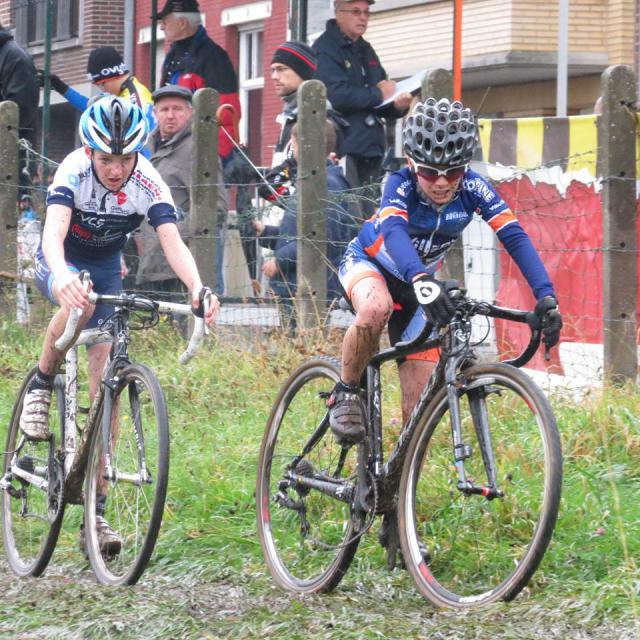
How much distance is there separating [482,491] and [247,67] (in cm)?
2195

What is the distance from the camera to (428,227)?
6520 millimetres

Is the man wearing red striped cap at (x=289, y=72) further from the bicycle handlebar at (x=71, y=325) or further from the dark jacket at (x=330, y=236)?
the bicycle handlebar at (x=71, y=325)

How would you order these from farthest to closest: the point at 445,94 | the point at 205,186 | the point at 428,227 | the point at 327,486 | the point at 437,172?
the point at 205,186
the point at 445,94
the point at 327,486
the point at 428,227
the point at 437,172

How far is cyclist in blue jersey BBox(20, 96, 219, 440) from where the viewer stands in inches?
281

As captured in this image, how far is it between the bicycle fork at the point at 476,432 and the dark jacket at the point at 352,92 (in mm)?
6361

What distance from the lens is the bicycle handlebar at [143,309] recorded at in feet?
21.7

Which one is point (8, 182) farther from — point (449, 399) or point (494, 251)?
point (449, 399)

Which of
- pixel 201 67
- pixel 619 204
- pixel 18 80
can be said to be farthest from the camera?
pixel 18 80

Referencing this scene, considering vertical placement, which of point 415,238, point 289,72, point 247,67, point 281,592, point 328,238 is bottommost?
point 281,592

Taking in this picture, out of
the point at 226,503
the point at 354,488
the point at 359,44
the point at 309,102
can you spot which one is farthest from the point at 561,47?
the point at 354,488

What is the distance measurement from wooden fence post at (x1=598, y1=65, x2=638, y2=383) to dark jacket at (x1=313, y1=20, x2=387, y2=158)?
3.25 metres

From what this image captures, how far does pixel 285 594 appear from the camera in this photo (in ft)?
21.9

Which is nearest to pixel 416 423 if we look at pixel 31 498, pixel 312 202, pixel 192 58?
pixel 31 498

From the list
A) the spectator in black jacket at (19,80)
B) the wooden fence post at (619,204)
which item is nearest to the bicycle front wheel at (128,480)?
the wooden fence post at (619,204)
